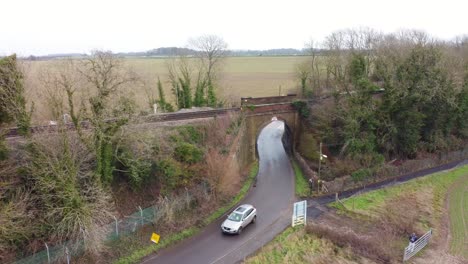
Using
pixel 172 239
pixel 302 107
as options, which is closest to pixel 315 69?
pixel 302 107

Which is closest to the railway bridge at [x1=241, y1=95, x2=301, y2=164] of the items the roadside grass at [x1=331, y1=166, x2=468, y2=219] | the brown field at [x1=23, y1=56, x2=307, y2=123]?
the brown field at [x1=23, y1=56, x2=307, y2=123]

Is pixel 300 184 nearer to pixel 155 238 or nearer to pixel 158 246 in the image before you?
pixel 158 246

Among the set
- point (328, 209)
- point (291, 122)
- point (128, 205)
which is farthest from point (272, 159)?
point (128, 205)

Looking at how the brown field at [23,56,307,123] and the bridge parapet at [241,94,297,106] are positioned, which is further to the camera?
the bridge parapet at [241,94,297,106]

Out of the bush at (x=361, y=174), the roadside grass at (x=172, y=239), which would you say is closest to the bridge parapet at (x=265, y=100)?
the roadside grass at (x=172, y=239)

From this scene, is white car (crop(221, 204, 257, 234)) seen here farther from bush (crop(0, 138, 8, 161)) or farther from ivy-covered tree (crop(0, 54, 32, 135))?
bush (crop(0, 138, 8, 161))

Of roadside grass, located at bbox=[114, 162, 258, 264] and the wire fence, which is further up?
the wire fence

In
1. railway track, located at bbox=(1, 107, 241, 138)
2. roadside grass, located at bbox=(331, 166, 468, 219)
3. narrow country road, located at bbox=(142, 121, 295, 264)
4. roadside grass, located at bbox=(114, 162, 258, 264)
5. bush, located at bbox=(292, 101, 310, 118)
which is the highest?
railway track, located at bbox=(1, 107, 241, 138)
